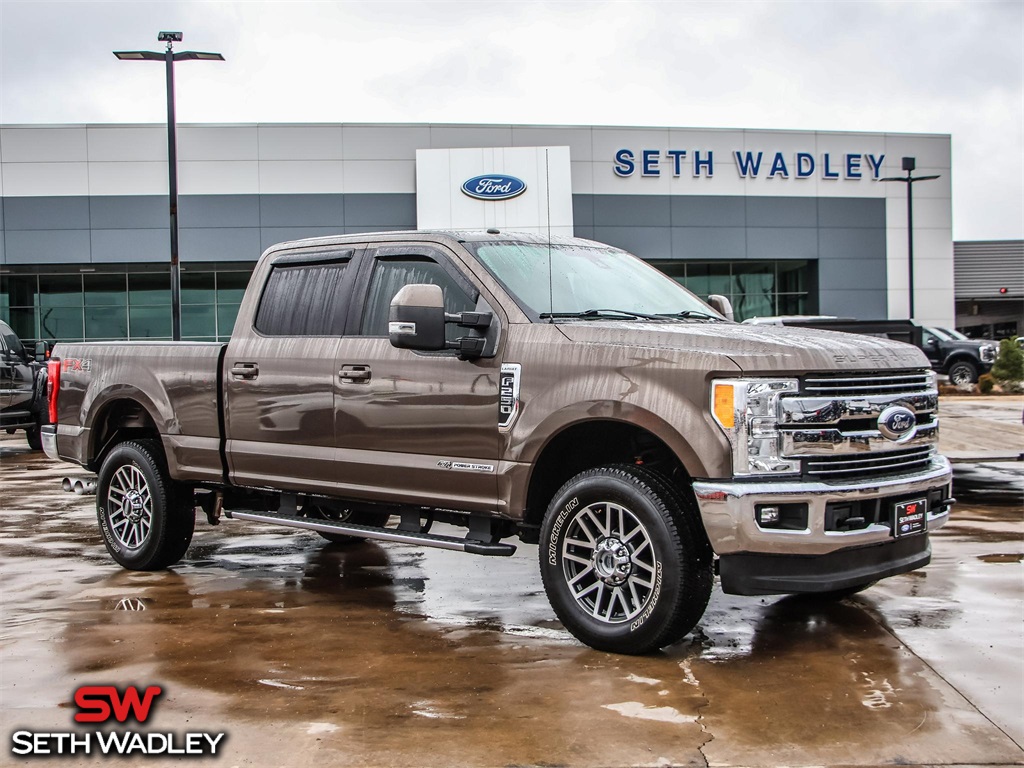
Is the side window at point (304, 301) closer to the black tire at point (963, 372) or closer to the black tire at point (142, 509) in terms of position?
the black tire at point (142, 509)

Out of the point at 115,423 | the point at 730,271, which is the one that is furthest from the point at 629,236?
the point at 115,423

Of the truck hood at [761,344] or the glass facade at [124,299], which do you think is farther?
the glass facade at [124,299]

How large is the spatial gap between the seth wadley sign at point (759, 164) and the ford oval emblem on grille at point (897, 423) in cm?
3479

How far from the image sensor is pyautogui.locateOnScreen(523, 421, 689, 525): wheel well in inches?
226

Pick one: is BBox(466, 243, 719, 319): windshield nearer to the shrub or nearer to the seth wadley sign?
the shrub

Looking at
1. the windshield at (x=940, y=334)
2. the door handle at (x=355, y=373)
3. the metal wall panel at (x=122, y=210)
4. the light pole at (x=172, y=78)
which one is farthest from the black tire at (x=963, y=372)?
the door handle at (x=355, y=373)

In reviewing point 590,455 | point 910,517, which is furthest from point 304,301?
point 910,517

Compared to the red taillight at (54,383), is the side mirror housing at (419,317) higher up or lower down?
higher up

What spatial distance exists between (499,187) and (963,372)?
14923mm

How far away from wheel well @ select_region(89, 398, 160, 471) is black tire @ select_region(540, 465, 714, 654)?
3.60m

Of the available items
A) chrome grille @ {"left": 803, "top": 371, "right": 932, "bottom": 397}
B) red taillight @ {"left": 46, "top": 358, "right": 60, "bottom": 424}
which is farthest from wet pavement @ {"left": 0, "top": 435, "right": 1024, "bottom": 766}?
chrome grille @ {"left": 803, "top": 371, "right": 932, "bottom": 397}

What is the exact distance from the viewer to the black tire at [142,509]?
7.60 meters

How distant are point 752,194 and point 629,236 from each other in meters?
4.78

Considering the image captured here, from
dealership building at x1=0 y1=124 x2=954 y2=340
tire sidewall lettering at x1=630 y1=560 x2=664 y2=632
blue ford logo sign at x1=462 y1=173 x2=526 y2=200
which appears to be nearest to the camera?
tire sidewall lettering at x1=630 y1=560 x2=664 y2=632
